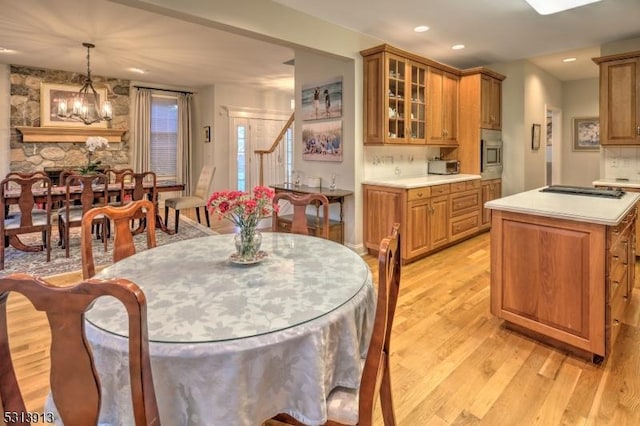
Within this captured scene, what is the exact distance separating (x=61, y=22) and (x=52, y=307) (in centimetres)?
462

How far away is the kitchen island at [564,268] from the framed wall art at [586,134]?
5.26 meters

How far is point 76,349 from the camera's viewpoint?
83 cm

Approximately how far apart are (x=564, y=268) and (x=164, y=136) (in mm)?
7461

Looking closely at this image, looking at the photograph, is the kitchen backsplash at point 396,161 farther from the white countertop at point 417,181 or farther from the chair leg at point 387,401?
the chair leg at point 387,401

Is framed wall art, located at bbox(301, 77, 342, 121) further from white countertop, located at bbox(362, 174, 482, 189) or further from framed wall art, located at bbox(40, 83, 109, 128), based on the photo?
framed wall art, located at bbox(40, 83, 109, 128)

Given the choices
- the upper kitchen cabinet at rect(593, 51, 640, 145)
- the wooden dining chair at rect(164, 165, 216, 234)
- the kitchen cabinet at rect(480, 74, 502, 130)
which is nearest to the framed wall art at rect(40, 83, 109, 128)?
the wooden dining chair at rect(164, 165, 216, 234)

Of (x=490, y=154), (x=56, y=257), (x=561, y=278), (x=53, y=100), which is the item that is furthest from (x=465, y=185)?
(x=53, y=100)

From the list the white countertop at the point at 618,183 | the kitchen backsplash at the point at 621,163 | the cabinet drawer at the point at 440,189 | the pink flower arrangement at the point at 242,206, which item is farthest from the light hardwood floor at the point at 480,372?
the kitchen backsplash at the point at 621,163

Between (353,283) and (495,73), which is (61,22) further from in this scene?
(495,73)

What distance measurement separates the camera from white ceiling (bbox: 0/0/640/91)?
3697mm

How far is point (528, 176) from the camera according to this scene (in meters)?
5.86

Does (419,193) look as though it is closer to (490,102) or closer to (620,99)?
(490,102)

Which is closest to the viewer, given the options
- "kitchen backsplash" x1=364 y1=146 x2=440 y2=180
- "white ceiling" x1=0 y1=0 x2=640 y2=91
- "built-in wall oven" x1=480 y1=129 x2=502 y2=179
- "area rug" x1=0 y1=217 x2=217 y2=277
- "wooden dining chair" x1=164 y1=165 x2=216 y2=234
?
"white ceiling" x1=0 y1=0 x2=640 y2=91

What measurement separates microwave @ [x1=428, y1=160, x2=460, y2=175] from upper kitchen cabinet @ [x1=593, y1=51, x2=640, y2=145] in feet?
5.55
